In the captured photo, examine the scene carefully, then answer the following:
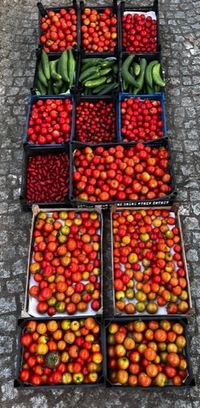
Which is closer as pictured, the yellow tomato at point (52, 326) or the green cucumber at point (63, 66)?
the yellow tomato at point (52, 326)

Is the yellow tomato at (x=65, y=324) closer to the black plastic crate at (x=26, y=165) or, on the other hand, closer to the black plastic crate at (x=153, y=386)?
the black plastic crate at (x=153, y=386)

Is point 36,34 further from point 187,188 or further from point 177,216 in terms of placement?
point 177,216

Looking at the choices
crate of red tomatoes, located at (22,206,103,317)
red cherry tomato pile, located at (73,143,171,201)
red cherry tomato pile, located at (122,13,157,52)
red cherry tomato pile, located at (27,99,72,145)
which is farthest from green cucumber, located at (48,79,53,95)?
crate of red tomatoes, located at (22,206,103,317)

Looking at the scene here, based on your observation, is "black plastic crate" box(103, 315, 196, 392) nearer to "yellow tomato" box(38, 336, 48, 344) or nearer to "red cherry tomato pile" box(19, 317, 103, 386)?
"red cherry tomato pile" box(19, 317, 103, 386)

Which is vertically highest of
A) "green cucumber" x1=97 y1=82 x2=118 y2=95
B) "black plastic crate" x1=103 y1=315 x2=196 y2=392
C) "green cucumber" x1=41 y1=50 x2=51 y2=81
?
"green cucumber" x1=41 y1=50 x2=51 y2=81

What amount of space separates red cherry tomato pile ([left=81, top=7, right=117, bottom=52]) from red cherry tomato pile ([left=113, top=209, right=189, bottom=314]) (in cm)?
333

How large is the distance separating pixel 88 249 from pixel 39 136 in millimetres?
2034

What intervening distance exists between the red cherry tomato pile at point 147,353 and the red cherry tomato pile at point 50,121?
117 inches

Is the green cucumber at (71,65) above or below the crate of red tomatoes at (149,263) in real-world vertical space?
above

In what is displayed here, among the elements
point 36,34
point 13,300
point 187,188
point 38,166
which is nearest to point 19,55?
point 36,34

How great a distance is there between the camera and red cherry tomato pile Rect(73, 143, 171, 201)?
206 inches

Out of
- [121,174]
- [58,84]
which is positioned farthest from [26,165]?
[58,84]

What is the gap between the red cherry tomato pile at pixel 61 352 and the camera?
13.6 feet

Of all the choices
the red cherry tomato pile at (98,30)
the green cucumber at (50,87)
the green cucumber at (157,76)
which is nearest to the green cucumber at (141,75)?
the green cucumber at (157,76)
